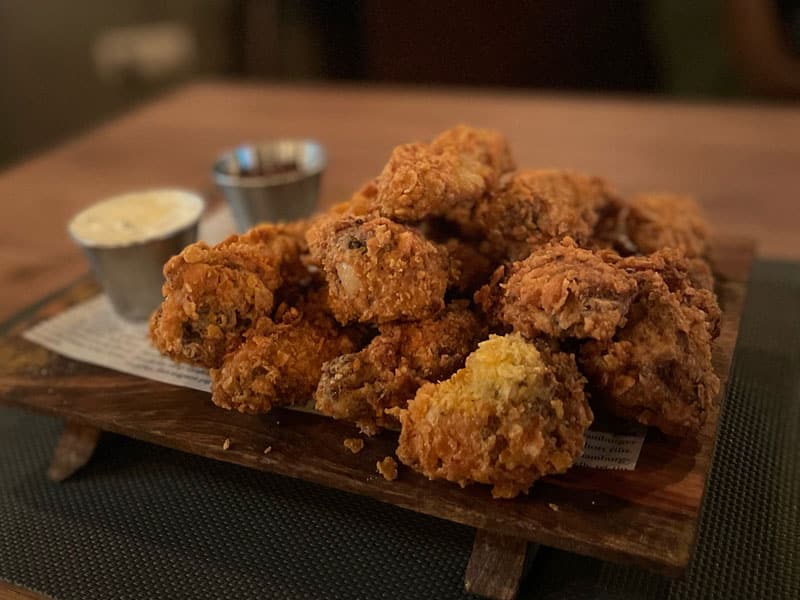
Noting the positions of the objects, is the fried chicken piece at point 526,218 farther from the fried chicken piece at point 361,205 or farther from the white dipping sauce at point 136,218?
the white dipping sauce at point 136,218

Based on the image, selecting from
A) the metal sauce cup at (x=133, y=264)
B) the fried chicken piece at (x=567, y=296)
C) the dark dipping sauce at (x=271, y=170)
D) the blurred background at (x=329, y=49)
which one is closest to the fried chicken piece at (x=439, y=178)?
the fried chicken piece at (x=567, y=296)

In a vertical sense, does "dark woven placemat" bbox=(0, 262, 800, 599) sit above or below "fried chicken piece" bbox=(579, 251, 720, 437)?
below

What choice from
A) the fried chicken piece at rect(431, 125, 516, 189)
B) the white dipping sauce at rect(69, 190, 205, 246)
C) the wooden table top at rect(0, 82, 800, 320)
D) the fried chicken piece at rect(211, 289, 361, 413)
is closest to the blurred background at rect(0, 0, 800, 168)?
the wooden table top at rect(0, 82, 800, 320)

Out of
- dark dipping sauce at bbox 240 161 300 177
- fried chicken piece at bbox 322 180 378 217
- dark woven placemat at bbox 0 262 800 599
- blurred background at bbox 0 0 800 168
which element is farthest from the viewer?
blurred background at bbox 0 0 800 168

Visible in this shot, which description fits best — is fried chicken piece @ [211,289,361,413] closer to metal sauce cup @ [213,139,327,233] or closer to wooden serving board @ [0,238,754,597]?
wooden serving board @ [0,238,754,597]

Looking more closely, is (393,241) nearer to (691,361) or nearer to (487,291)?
(487,291)

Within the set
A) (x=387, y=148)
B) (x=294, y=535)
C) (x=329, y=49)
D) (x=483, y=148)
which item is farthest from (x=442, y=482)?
(x=329, y=49)
